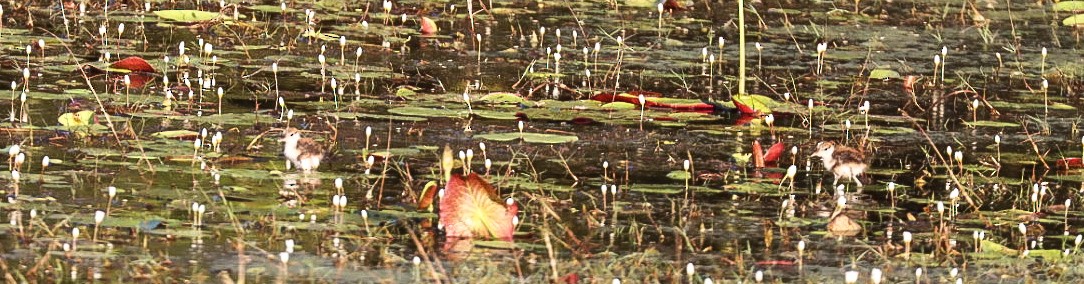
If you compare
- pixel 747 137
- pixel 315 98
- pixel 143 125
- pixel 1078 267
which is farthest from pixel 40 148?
pixel 1078 267

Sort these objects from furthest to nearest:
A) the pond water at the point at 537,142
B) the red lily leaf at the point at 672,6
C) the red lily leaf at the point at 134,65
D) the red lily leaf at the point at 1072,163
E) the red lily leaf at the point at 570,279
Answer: the red lily leaf at the point at 672,6, the red lily leaf at the point at 134,65, the red lily leaf at the point at 1072,163, the pond water at the point at 537,142, the red lily leaf at the point at 570,279

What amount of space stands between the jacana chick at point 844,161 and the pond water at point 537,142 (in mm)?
73

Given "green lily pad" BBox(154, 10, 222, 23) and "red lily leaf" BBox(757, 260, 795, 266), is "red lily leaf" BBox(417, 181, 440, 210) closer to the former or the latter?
"red lily leaf" BBox(757, 260, 795, 266)

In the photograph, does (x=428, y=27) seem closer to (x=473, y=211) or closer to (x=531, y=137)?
(x=531, y=137)

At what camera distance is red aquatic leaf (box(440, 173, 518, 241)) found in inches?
269

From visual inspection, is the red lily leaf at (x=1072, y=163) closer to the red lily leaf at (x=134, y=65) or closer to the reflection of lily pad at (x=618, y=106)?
the reflection of lily pad at (x=618, y=106)

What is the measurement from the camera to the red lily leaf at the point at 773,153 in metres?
8.59

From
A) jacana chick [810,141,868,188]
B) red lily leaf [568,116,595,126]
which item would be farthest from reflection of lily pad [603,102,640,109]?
jacana chick [810,141,868,188]

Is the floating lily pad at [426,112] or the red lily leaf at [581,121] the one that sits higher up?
the floating lily pad at [426,112]

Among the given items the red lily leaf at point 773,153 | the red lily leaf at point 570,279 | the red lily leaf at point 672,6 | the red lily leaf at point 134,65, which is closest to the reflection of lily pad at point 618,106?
the red lily leaf at point 773,153

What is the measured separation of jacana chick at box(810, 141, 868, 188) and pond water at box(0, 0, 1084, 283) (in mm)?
73

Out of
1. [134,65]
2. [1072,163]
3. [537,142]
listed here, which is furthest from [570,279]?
[134,65]

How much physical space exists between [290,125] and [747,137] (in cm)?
202

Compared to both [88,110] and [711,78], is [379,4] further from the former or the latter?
[88,110]
